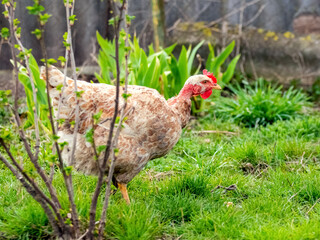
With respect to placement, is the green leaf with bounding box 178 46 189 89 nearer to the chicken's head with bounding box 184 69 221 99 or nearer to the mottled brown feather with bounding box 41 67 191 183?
the chicken's head with bounding box 184 69 221 99

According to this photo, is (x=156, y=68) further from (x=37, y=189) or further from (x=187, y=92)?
(x=37, y=189)

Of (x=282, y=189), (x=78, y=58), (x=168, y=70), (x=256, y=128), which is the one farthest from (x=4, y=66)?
(x=282, y=189)

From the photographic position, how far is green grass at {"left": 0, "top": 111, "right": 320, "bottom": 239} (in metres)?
2.31

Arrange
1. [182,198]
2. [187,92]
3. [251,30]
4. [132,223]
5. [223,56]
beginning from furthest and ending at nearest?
[251,30], [223,56], [187,92], [182,198], [132,223]

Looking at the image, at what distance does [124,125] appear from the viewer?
2553 mm

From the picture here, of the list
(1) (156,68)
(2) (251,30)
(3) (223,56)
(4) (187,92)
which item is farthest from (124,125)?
(2) (251,30)

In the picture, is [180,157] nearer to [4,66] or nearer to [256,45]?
[4,66]

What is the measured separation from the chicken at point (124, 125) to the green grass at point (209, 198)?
22 centimetres

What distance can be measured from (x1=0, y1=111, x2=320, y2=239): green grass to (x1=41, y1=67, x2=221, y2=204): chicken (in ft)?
0.73

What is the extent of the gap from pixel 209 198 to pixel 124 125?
0.76m

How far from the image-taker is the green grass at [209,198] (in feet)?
7.57

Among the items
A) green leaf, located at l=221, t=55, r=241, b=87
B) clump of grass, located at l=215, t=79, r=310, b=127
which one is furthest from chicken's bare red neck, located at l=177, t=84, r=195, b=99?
green leaf, located at l=221, t=55, r=241, b=87

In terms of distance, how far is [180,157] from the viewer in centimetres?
386

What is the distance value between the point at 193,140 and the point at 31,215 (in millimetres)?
2290
